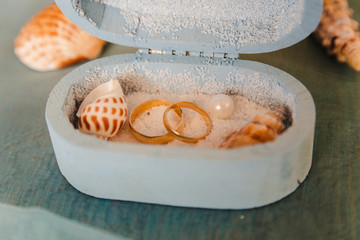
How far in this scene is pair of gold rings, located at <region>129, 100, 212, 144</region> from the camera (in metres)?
0.83

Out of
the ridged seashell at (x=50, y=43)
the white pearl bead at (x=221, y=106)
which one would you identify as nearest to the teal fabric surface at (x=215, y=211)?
the ridged seashell at (x=50, y=43)

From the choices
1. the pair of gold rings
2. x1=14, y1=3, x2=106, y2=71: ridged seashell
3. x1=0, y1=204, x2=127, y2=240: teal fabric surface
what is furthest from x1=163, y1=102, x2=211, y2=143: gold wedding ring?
x1=14, y1=3, x2=106, y2=71: ridged seashell

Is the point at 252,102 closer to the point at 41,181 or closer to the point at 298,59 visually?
the point at 298,59

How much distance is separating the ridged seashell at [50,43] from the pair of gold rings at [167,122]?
48 cm

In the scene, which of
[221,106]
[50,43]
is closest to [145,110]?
[221,106]

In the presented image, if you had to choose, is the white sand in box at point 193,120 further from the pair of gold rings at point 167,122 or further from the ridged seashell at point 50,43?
the ridged seashell at point 50,43

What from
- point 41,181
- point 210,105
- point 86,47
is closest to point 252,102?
point 210,105

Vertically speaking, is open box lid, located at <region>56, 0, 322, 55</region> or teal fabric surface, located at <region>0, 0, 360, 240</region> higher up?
open box lid, located at <region>56, 0, 322, 55</region>

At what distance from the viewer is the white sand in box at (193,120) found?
2.87 ft

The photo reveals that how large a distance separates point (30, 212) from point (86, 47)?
2.21 feet

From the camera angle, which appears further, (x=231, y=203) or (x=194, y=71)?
(x=194, y=71)

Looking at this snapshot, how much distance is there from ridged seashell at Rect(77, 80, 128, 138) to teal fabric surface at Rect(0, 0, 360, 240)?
0.14 meters

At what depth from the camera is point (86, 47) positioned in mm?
1292

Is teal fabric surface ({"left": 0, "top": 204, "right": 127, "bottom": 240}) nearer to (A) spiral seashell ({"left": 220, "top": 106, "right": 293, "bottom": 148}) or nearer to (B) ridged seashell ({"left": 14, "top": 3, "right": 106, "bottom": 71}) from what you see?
(A) spiral seashell ({"left": 220, "top": 106, "right": 293, "bottom": 148})
